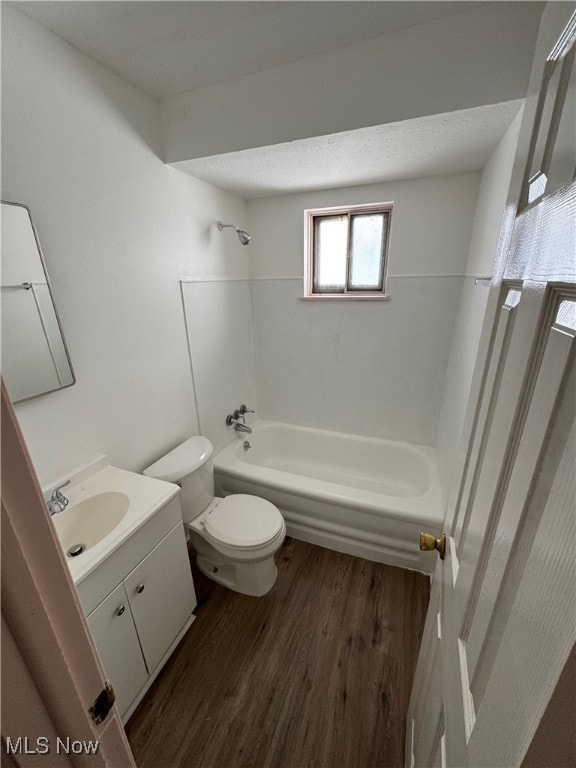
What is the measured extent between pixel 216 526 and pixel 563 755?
58.8 inches

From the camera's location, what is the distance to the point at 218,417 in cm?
215

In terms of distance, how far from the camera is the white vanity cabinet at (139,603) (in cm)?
97

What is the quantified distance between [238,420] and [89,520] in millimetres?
1299

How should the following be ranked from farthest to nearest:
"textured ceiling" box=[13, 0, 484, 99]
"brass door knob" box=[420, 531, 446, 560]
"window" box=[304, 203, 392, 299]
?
"window" box=[304, 203, 392, 299] < "textured ceiling" box=[13, 0, 484, 99] < "brass door knob" box=[420, 531, 446, 560]

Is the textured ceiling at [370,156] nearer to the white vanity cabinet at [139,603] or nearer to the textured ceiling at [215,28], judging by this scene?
the textured ceiling at [215,28]

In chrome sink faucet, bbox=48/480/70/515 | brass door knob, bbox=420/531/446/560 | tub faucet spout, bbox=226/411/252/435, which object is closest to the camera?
brass door knob, bbox=420/531/446/560

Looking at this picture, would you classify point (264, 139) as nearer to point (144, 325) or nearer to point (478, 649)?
point (144, 325)

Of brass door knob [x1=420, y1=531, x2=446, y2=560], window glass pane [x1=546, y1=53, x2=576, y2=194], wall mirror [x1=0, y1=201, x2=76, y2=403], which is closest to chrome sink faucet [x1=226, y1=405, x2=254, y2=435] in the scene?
wall mirror [x1=0, y1=201, x2=76, y2=403]

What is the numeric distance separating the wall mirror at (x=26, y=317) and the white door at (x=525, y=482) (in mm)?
1357

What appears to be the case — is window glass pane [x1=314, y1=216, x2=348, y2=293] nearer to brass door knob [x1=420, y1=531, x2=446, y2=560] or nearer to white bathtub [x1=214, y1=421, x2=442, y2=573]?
white bathtub [x1=214, y1=421, x2=442, y2=573]

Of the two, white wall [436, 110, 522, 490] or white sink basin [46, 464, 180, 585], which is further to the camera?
white wall [436, 110, 522, 490]

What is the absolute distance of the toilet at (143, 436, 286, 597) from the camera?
1.45 metres

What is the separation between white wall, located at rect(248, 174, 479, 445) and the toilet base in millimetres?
1243

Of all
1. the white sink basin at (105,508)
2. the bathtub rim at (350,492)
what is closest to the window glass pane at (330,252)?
the bathtub rim at (350,492)
